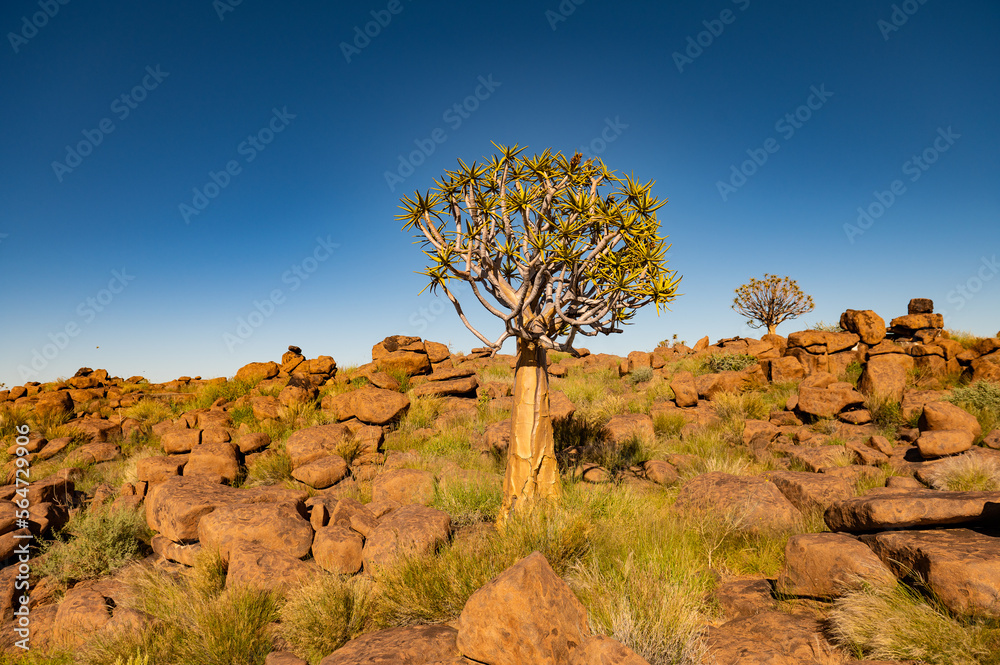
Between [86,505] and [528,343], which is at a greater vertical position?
[528,343]

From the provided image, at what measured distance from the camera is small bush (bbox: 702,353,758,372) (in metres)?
16.3

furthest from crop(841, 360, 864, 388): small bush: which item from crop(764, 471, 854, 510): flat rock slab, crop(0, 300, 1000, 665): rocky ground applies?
crop(764, 471, 854, 510): flat rock slab

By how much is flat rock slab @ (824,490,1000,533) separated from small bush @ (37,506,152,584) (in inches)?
387

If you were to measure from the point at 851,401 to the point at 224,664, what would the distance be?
13118 millimetres

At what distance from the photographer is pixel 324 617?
4.34 m

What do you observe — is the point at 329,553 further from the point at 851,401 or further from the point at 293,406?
the point at 851,401

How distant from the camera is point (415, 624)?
4297 mm

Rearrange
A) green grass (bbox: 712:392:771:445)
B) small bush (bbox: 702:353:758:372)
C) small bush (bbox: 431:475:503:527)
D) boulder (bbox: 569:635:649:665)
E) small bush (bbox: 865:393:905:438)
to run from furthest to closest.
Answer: small bush (bbox: 702:353:758:372), green grass (bbox: 712:392:771:445), small bush (bbox: 865:393:905:438), small bush (bbox: 431:475:503:527), boulder (bbox: 569:635:649:665)

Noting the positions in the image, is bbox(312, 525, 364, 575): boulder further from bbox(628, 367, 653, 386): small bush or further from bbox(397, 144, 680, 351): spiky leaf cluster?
bbox(628, 367, 653, 386): small bush

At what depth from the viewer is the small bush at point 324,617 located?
167 inches

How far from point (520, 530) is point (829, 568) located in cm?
288

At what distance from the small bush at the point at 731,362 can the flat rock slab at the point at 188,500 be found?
47.4 feet

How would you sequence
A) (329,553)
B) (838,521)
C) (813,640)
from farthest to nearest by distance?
(329,553)
(838,521)
(813,640)

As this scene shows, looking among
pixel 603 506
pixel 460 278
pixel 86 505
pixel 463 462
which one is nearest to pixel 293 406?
pixel 86 505
